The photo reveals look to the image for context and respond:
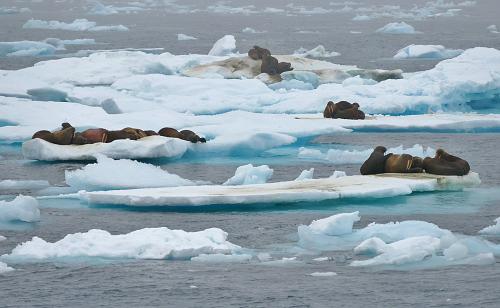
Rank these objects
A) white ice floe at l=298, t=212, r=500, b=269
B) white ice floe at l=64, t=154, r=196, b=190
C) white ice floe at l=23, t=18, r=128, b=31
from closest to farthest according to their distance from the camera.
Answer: white ice floe at l=298, t=212, r=500, b=269 < white ice floe at l=64, t=154, r=196, b=190 < white ice floe at l=23, t=18, r=128, b=31

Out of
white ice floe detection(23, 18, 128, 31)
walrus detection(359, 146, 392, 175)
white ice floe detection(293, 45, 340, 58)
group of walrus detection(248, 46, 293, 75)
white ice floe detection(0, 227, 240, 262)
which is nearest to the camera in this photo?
white ice floe detection(0, 227, 240, 262)

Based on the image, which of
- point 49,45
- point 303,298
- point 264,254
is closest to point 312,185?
point 264,254

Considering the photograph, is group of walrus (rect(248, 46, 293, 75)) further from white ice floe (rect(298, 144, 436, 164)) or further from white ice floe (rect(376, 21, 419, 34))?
white ice floe (rect(376, 21, 419, 34))

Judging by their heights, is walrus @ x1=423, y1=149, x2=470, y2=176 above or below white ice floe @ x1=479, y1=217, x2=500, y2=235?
above

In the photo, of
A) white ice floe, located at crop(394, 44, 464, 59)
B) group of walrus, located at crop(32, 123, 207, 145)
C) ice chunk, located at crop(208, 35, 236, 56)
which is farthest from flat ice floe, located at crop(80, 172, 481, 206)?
white ice floe, located at crop(394, 44, 464, 59)

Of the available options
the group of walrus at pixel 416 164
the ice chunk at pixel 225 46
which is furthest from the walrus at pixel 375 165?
the ice chunk at pixel 225 46

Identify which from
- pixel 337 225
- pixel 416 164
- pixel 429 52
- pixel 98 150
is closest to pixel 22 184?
pixel 98 150

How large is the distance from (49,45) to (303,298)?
118ft

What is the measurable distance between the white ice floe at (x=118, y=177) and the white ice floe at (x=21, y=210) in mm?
2141

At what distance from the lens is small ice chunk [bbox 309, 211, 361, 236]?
15406mm

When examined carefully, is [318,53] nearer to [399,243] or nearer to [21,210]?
[21,210]

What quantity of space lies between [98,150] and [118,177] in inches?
115

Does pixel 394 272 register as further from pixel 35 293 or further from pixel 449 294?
pixel 35 293

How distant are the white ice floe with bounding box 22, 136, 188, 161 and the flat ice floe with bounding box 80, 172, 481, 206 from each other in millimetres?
3781
